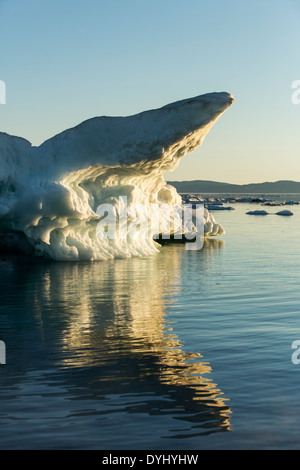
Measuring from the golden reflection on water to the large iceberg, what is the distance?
1311 mm

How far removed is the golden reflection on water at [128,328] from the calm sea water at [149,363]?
2 cm

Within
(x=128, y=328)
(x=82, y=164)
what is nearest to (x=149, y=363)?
(x=128, y=328)

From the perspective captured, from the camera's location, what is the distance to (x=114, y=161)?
16297 millimetres

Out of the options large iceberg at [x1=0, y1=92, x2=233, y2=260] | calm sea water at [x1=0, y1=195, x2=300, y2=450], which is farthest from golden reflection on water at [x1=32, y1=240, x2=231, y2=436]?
large iceberg at [x1=0, y1=92, x2=233, y2=260]

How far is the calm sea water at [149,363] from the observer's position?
203 inches

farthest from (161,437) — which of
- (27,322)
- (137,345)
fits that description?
(27,322)

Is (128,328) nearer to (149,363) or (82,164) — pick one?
(149,363)

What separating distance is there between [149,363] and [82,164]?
991 centimetres

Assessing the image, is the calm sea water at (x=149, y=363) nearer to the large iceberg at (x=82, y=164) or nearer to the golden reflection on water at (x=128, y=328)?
the golden reflection on water at (x=128, y=328)

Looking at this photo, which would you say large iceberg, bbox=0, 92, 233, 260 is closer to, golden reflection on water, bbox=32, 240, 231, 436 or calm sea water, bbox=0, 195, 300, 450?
golden reflection on water, bbox=32, 240, 231, 436

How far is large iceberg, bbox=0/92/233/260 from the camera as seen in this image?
51.6 feet

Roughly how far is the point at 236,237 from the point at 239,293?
14962 mm

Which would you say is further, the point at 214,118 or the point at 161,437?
the point at 214,118
